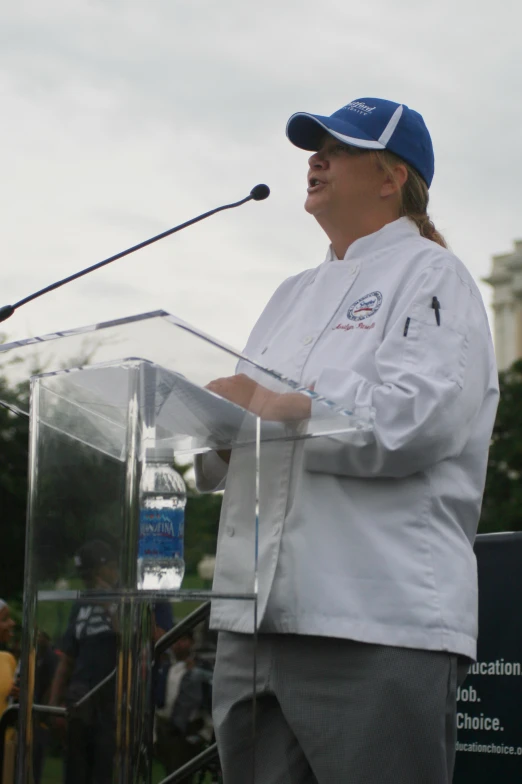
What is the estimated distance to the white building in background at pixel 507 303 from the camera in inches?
2195

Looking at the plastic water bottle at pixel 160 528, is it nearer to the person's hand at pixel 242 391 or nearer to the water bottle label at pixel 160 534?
the water bottle label at pixel 160 534

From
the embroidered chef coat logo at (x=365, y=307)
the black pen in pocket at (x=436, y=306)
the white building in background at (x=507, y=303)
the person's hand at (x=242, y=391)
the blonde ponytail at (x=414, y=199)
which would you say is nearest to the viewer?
the person's hand at (x=242, y=391)

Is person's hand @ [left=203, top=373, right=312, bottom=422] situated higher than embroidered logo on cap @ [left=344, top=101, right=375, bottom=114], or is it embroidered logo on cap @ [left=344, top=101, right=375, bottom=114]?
embroidered logo on cap @ [left=344, top=101, right=375, bottom=114]

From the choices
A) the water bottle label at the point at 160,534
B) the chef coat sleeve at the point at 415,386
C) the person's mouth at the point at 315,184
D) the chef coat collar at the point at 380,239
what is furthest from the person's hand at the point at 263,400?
the person's mouth at the point at 315,184

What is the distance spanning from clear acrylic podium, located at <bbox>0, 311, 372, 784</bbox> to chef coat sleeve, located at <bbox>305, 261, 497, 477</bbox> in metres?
0.06

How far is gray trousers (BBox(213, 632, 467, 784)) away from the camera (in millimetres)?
2412

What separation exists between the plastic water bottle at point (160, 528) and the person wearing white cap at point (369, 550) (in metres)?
0.12

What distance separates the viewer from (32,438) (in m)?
2.48

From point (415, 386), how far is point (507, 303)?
2184 inches

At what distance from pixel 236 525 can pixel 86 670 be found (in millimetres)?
440

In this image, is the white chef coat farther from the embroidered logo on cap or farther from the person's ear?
the embroidered logo on cap

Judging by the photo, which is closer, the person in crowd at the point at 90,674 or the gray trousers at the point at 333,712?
the person in crowd at the point at 90,674

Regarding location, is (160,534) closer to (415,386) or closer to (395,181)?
(415,386)

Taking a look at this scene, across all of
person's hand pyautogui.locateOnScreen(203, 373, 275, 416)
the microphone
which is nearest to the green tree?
the microphone
